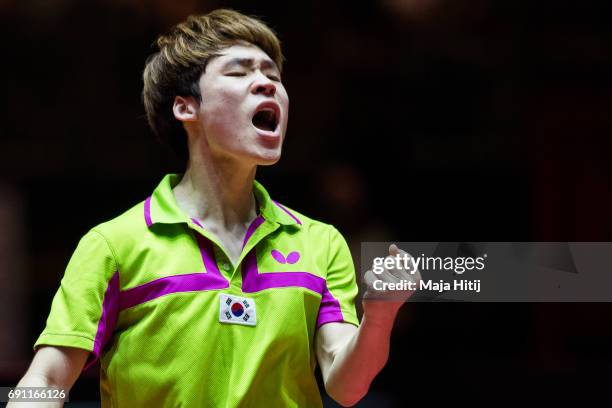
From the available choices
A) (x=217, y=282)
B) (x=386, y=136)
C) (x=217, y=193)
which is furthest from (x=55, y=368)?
(x=386, y=136)

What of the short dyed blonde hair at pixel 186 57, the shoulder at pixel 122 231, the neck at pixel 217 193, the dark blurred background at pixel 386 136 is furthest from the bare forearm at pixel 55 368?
the dark blurred background at pixel 386 136

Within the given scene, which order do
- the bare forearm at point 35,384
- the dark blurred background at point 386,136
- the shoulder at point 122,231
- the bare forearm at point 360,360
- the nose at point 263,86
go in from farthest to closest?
1. the dark blurred background at point 386,136
2. the nose at point 263,86
3. the shoulder at point 122,231
4. the bare forearm at point 360,360
5. the bare forearm at point 35,384

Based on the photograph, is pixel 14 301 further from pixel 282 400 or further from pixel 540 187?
pixel 540 187

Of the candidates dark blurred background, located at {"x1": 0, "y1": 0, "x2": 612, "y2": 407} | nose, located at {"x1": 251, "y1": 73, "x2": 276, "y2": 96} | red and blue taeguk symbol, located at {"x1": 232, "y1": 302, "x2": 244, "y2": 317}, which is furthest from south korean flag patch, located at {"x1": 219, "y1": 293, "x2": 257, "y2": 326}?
dark blurred background, located at {"x1": 0, "y1": 0, "x2": 612, "y2": 407}

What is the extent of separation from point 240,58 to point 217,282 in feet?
2.07

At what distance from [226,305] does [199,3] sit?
7.64 feet

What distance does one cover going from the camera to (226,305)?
2430 millimetres

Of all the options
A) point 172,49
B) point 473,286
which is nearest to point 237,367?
point 473,286

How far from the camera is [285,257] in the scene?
2.59 m

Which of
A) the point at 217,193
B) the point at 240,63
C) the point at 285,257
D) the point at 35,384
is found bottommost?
the point at 35,384

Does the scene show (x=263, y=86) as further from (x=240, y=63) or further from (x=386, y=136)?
(x=386, y=136)

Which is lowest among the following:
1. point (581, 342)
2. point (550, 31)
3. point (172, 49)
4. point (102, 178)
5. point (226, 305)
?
point (581, 342)

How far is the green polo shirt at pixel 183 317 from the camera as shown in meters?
2.38

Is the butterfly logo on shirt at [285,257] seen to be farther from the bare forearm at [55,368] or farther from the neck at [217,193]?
the bare forearm at [55,368]
